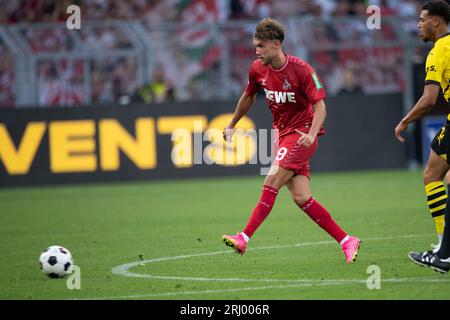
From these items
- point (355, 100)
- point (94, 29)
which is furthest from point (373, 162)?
point (94, 29)

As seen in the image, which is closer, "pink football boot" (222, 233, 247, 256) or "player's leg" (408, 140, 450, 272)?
"player's leg" (408, 140, 450, 272)

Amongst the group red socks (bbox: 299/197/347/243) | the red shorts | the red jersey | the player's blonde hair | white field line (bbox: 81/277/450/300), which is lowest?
white field line (bbox: 81/277/450/300)

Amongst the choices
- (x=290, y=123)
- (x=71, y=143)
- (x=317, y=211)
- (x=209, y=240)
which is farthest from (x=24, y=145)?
(x=317, y=211)

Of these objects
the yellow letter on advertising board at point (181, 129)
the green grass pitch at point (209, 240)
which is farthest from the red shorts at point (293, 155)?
the yellow letter on advertising board at point (181, 129)

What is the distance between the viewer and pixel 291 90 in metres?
8.79

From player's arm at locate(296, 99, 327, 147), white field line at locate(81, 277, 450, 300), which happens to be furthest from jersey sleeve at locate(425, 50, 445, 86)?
white field line at locate(81, 277, 450, 300)

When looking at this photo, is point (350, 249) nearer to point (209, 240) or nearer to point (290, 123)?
point (290, 123)

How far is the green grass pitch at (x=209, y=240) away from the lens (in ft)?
24.7

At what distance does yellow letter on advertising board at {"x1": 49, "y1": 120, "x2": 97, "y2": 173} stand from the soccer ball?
10.1 meters

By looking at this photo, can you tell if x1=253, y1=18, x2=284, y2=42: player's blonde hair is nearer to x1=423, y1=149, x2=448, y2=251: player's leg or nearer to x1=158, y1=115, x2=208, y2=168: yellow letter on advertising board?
x1=423, y1=149, x2=448, y2=251: player's leg

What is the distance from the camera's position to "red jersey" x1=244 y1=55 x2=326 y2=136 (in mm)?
8703

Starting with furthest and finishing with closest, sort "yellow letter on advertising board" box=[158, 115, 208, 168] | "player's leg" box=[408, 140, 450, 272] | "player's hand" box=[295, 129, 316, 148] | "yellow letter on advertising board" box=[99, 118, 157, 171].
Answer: "yellow letter on advertising board" box=[158, 115, 208, 168]
"yellow letter on advertising board" box=[99, 118, 157, 171]
"player's hand" box=[295, 129, 316, 148]
"player's leg" box=[408, 140, 450, 272]

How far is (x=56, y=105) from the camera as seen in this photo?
1847 centimetres

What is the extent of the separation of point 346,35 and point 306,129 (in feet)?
36.8
